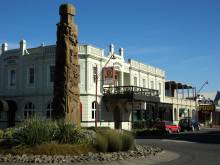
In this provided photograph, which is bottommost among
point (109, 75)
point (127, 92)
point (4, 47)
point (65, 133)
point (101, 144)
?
point (101, 144)

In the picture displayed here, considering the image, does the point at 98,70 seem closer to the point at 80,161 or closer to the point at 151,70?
the point at 151,70

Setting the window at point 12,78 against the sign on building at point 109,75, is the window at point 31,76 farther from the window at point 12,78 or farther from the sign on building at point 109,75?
the sign on building at point 109,75

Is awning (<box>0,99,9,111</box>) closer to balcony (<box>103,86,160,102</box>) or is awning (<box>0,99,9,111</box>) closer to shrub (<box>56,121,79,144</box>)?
balcony (<box>103,86,160,102</box>)

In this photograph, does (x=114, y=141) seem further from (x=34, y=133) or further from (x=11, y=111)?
(x=11, y=111)

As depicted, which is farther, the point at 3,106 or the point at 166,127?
the point at 166,127

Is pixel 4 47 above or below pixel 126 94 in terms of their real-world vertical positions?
above

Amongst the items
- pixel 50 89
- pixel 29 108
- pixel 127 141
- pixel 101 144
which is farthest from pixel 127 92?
pixel 101 144

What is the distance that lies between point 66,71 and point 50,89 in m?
25.1

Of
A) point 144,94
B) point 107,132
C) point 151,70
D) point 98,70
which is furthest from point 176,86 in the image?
point 107,132

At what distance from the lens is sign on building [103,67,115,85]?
4131 centimetres

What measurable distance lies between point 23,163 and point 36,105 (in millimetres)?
30885

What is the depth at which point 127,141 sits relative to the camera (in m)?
17.5

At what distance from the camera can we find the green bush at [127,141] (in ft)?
57.1

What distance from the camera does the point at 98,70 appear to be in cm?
4419
